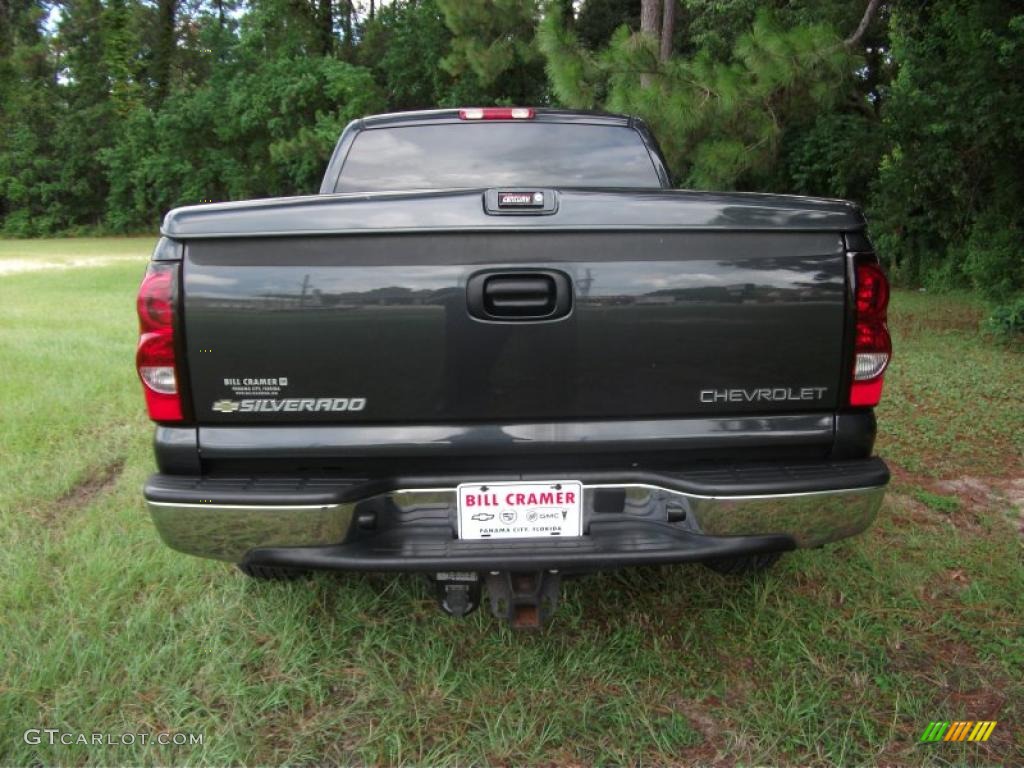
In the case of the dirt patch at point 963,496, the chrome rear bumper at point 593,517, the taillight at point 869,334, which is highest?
the taillight at point 869,334

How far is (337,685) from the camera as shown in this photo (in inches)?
99.3

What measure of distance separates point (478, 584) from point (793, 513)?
0.98 meters

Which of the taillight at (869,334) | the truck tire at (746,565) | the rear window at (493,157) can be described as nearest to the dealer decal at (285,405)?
the taillight at (869,334)

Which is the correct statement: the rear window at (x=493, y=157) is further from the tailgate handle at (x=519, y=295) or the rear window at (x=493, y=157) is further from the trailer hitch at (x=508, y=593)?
the trailer hitch at (x=508, y=593)

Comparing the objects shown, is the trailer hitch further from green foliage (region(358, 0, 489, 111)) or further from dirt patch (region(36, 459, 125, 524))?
green foliage (region(358, 0, 489, 111))

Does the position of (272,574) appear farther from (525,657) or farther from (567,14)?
(567,14)

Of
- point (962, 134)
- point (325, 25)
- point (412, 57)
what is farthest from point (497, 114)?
point (325, 25)

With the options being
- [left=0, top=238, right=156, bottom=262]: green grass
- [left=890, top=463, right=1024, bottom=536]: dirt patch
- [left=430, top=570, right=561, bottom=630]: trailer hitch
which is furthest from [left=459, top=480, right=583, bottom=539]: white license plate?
[left=0, top=238, right=156, bottom=262]: green grass

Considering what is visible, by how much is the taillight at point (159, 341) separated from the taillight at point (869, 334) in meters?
1.97

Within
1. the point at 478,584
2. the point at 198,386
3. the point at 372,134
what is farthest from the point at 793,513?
the point at 372,134

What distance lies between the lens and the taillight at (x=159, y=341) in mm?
2088

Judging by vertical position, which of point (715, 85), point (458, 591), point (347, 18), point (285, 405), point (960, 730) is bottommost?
point (960, 730)

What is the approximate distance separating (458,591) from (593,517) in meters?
0.52

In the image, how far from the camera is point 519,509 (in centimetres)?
218
